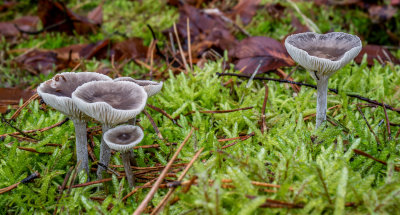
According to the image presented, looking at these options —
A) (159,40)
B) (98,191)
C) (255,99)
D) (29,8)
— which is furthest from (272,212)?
(29,8)

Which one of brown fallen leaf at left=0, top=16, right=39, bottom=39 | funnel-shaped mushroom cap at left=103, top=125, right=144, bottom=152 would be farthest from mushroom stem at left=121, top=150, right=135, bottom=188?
brown fallen leaf at left=0, top=16, right=39, bottom=39

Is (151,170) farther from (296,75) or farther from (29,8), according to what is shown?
(29,8)

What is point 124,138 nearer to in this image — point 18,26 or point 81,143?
point 81,143

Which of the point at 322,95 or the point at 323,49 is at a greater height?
the point at 323,49

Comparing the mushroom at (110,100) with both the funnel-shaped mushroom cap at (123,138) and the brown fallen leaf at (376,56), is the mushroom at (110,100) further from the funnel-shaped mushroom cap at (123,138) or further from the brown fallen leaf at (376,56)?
the brown fallen leaf at (376,56)

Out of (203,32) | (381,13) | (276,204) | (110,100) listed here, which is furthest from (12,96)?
(381,13)

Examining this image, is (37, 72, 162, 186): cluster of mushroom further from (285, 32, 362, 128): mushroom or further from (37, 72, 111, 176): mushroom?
(285, 32, 362, 128): mushroom

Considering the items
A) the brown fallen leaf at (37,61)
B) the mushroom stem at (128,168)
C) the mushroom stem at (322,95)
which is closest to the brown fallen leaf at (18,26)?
the brown fallen leaf at (37,61)
